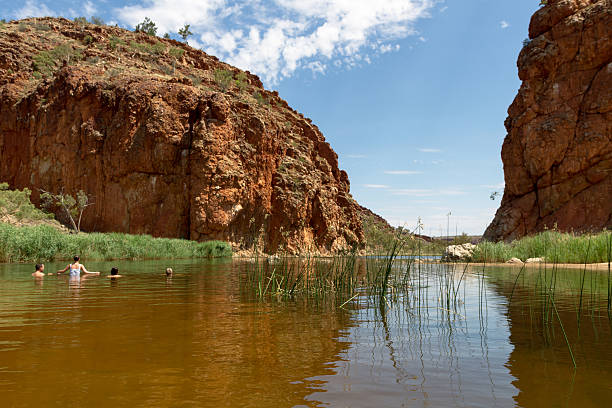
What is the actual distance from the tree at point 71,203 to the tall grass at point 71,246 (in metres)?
13.5

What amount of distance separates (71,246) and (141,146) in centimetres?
2234

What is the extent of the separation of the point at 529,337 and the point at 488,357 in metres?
1.39

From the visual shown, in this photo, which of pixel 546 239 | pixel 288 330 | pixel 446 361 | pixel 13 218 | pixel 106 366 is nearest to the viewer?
pixel 106 366

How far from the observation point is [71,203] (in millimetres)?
40531

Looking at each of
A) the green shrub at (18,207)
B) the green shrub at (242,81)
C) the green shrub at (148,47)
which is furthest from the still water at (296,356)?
the green shrub at (148,47)

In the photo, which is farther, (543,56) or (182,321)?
(543,56)

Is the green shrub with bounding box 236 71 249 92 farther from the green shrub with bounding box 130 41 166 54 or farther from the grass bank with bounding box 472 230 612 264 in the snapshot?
the grass bank with bounding box 472 230 612 264

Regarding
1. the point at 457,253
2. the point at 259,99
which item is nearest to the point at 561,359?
the point at 457,253

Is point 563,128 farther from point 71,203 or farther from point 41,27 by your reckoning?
point 41,27

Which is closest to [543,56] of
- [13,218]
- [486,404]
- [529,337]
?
[529,337]

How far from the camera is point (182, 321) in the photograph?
684 cm

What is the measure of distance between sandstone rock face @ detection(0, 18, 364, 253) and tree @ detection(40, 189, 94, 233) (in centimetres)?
110

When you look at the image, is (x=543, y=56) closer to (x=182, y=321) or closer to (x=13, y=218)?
(x=182, y=321)

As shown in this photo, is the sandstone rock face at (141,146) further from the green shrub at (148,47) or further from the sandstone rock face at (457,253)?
the sandstone rock face at (457,253)
